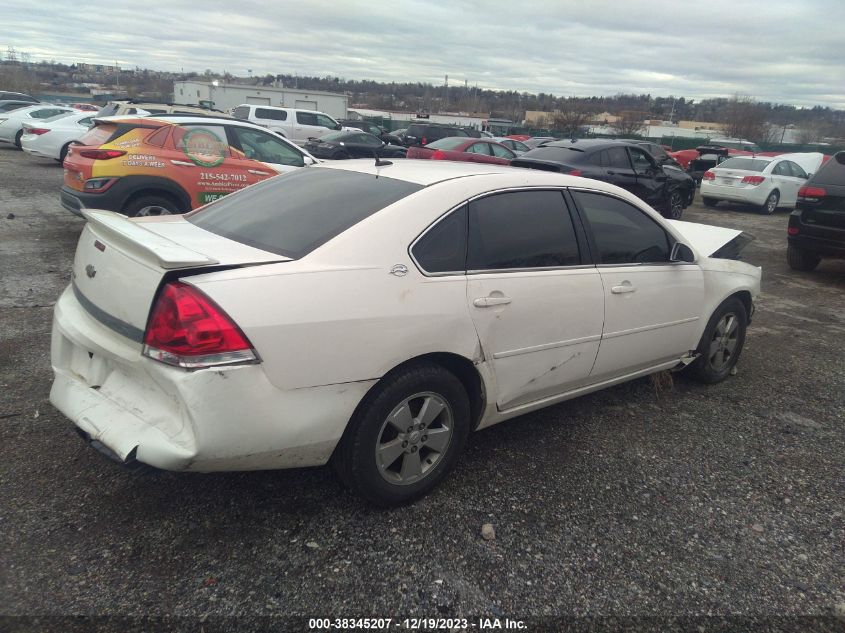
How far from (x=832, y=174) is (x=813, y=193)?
321mm

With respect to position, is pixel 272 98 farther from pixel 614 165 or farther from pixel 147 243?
pixel 147 243

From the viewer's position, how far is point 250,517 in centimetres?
275

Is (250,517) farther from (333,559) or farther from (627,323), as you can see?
(627,323)

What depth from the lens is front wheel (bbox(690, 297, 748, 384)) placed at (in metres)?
4.39

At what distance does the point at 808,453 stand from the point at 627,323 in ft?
4.59

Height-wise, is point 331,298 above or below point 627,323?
above

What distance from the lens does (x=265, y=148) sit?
8242mm

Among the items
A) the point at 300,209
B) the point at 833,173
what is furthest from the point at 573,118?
the point at 300,209

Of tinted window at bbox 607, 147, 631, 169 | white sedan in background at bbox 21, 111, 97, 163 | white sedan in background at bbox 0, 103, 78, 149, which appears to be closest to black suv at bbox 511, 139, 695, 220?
tinted window at bbox 607, 147, 631, 169

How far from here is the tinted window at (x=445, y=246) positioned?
278 centimetres

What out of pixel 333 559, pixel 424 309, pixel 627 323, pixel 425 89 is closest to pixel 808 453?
pixel 627 323

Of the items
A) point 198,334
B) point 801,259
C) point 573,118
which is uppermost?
point 573,118

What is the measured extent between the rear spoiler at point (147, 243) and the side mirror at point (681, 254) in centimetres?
288

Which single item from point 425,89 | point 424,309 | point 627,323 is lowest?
point 627,323
